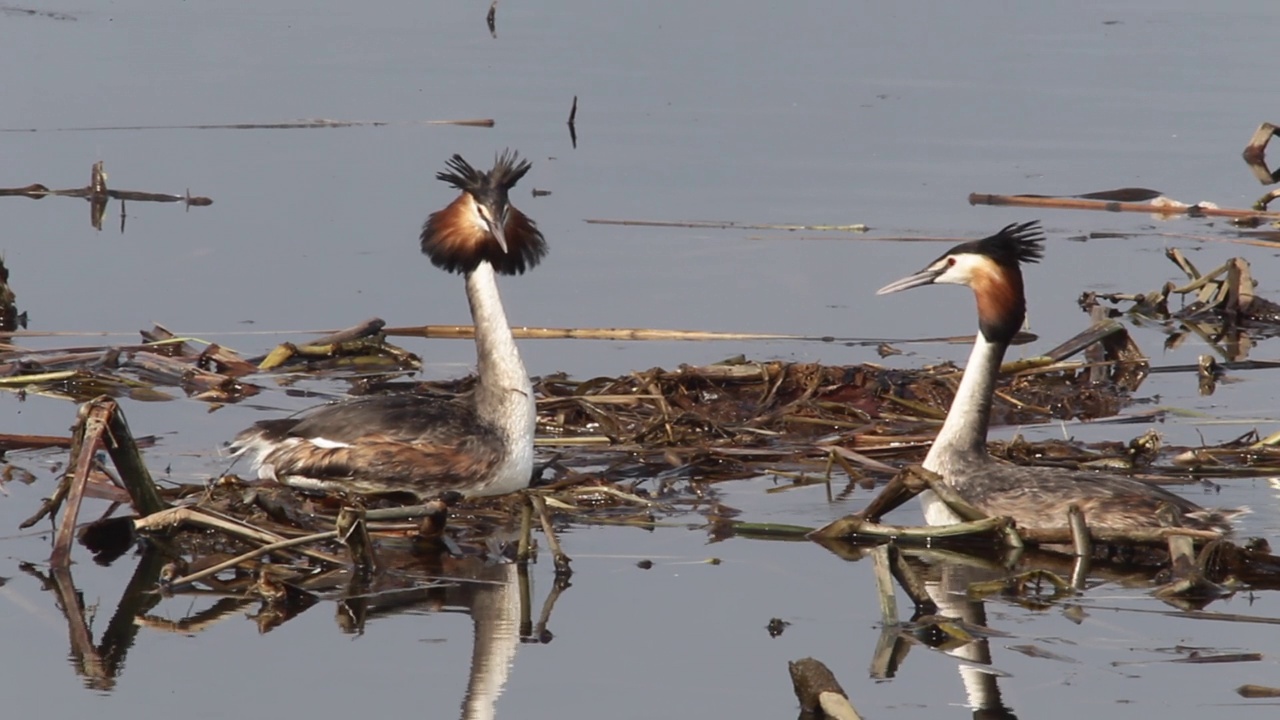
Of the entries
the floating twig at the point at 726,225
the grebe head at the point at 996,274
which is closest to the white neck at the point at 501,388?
the grebe head at the point at 996,274

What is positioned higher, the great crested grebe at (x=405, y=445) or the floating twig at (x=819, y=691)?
the great crested grebe at (x=405, y=445)

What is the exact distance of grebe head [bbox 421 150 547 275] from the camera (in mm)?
8938

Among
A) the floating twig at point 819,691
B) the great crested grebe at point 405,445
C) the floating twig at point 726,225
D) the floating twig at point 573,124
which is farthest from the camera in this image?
the floating twig at point 573,124

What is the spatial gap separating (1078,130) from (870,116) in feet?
5.20

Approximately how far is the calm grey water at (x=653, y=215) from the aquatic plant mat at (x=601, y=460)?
0.65 feet

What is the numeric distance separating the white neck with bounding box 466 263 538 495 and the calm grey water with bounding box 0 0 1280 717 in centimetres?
75

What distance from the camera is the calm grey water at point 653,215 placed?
249 inches

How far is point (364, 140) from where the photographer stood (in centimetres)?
1527

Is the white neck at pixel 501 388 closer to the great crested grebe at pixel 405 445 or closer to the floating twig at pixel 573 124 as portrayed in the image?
the great crested grebe at pixel 405 445

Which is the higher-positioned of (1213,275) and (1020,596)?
(1213,275)

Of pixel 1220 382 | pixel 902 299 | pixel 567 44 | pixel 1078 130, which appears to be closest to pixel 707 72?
pixel 567 44

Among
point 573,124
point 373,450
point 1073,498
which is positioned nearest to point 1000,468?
point 1073,498

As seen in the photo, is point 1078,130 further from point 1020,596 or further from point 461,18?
point 1020,596

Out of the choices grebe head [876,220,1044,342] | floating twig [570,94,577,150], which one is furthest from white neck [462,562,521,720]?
floating twig [570,94,577,150]
